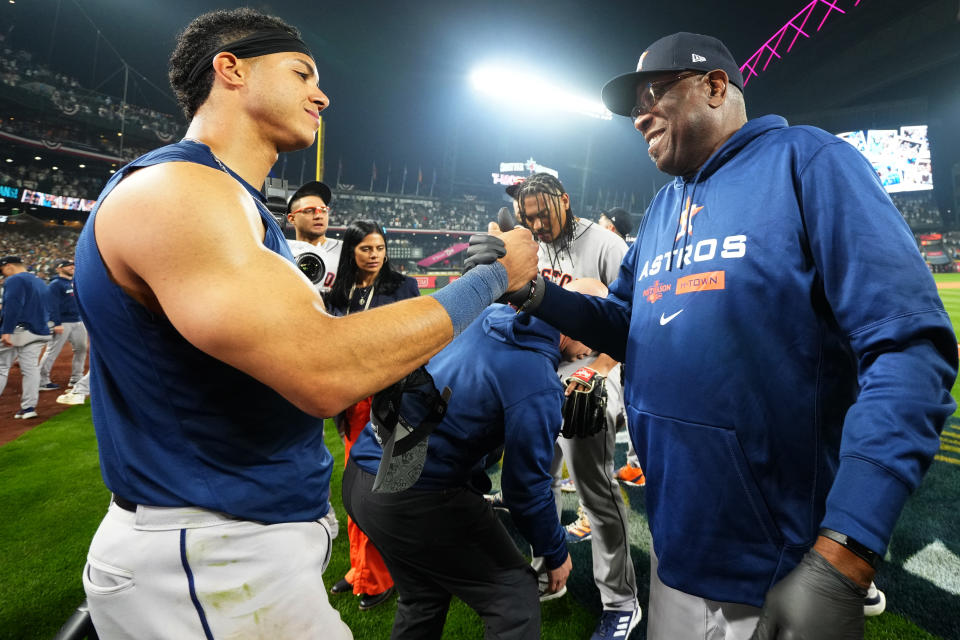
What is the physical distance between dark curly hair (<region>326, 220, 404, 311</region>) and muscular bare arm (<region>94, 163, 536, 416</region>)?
2.95 metres

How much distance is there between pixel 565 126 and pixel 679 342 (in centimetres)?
5714

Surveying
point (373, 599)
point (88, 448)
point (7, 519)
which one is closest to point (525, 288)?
point (373, 599)

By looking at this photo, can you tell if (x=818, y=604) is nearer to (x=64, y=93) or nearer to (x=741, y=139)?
(x=741, y=139)

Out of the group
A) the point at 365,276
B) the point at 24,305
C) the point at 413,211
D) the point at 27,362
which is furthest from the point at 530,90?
the point at 365,276

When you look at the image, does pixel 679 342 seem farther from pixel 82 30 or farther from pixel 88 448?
pixel 82 30

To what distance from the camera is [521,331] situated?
2027 mm

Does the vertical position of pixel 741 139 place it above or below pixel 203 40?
below

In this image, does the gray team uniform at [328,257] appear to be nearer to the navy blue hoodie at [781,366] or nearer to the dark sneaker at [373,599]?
the dark sneaker at [373,599]

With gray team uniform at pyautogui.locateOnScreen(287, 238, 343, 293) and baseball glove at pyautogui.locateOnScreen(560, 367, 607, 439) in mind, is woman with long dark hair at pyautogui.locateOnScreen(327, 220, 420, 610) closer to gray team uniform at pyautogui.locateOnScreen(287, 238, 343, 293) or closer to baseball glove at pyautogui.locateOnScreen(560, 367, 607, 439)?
gray team uniform at pyautogui.locateOnScreen(287, 238, 343, 293)

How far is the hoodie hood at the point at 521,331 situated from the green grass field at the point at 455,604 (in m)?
1.72

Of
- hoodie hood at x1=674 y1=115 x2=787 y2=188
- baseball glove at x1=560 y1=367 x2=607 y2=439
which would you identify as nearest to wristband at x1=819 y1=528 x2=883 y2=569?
hoodie hood at x1=674 y1=115 x2=787 y2=188

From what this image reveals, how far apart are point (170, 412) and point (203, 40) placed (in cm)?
115

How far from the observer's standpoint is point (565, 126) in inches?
2088

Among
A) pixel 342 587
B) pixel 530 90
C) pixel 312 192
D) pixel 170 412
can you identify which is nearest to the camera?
pixel 170 412
